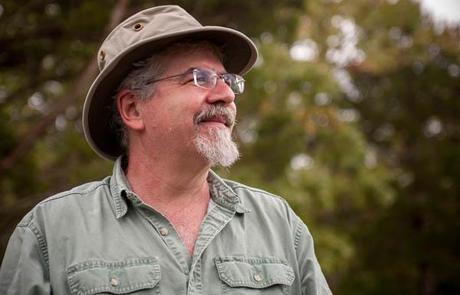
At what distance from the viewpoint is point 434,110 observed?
20.6 meters

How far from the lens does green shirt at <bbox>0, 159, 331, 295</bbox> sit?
2.51 metres

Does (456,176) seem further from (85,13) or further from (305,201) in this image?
(85,13)

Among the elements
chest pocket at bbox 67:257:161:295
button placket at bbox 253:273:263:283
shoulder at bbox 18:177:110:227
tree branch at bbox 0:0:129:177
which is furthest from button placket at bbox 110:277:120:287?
tree branch at bbox 0:0:129:177

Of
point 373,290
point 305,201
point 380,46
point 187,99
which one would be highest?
point 187,99

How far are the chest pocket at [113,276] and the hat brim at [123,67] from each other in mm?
787

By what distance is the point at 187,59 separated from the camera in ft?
9.59

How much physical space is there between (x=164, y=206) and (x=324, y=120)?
10.9 meters

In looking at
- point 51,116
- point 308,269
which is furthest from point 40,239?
point 51,116

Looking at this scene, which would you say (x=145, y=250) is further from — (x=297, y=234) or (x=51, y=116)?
(x=51, y=116)

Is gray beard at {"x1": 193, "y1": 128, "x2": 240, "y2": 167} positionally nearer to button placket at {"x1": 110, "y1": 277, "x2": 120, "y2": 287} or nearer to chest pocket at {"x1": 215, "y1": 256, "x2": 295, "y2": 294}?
chest pocket at {"x1": 215, "y1": 256, "x2": 295, "y2": 294}

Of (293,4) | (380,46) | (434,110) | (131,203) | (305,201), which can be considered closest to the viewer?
(131,203)

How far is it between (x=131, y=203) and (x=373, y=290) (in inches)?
688

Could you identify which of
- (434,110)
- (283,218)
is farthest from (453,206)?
(283,218)

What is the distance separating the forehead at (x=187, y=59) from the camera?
2910mm
